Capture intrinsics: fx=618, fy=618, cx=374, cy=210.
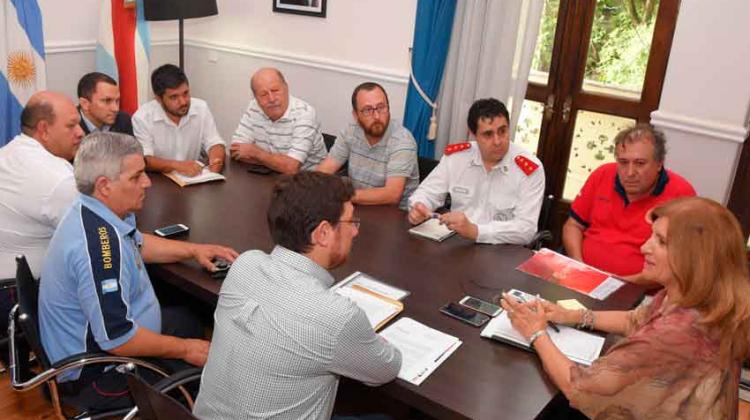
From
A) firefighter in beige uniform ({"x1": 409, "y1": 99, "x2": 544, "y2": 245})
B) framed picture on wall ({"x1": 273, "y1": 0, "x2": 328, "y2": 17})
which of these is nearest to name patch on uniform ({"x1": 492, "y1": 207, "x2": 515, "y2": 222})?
firefighter in beige uniform ({"x1": 409, "y1": 99, "x2": 544, "y2": 245})

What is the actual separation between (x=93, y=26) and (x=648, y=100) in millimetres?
3827

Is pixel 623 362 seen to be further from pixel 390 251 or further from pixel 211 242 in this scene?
pixel 211 242

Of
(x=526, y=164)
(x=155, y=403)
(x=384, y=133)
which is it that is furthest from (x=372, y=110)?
(x=155, y=403)

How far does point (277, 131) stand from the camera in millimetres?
3678

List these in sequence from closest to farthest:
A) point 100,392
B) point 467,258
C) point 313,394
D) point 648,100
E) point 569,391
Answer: point 313,394 → point 569,391 → point 100,392 → point 467,258 → point 648,100

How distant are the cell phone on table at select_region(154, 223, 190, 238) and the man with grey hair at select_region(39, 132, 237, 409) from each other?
37cm

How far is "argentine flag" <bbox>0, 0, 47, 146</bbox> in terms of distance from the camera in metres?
3.86

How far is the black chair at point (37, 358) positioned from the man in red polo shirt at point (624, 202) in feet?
6.22

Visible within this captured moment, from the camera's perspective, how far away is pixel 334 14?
442cm

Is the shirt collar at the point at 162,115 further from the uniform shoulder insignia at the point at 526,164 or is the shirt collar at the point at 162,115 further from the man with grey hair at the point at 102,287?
the uniform shoulder insignia at the point at 526,164

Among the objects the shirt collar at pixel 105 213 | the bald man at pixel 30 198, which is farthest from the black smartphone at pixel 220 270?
the bald man at pixel 30 198

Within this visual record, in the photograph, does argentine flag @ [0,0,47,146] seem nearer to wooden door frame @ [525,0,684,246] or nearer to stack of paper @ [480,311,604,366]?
wooden door frame @ [525,0,684,246]

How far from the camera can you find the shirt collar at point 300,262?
1.49 metres

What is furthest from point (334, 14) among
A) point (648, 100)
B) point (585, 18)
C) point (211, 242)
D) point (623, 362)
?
point (623, 362)
